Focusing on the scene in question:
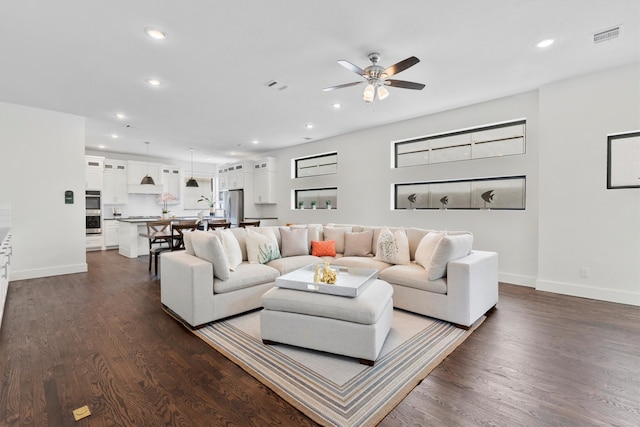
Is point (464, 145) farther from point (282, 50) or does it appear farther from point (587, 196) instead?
point (282, 50)

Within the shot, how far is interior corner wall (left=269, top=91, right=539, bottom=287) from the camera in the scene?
14.0 feet

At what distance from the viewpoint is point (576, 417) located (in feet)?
5.41

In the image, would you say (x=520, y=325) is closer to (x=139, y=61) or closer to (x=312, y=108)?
(x=312, y=108)

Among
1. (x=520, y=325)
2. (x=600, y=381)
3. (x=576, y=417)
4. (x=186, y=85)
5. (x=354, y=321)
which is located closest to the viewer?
(x=576, y=417)

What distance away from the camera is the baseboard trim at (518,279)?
4259 millimetres

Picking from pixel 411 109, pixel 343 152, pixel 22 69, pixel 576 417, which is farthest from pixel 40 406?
pixel 343 152

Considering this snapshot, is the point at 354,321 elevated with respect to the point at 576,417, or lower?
elevated

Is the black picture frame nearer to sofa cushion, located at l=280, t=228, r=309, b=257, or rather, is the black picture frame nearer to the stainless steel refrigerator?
sofa cushion, located at l=280, t=228, r=309, b=257

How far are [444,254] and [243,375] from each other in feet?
7.04

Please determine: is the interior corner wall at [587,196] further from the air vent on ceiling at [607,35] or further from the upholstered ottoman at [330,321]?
the upholstered ottoman at [330,321]

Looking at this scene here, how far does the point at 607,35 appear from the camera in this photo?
2.79 metres

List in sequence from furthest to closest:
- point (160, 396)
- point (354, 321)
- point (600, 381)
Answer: point (354, 321), point (600, 381), point (160, 396)

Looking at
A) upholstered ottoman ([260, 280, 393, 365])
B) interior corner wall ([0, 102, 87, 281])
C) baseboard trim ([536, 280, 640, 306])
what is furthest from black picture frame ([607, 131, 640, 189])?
interior corner wall ([0, 102, 87, 281])

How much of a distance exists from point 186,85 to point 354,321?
12.1ft
